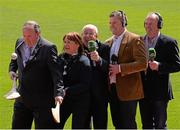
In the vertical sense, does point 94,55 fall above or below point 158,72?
above

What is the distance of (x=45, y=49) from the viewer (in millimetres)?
7941

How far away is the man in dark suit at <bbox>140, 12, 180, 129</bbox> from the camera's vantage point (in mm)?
A: 8781

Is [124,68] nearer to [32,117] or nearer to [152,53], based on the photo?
[152,53]

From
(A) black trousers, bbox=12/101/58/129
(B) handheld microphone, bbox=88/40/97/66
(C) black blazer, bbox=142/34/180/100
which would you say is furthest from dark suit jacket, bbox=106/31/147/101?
(A) black trousers, bbox=12/101/58/129

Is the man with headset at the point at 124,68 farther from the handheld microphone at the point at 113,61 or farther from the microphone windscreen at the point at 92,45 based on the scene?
the microphone windscreen at the point at 92,45

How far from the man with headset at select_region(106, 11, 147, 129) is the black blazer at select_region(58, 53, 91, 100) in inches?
15.6

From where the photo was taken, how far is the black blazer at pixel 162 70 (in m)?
8.79

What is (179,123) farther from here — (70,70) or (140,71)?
(70,70)

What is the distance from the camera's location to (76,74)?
8.28 meters

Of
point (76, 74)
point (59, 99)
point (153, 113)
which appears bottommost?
point (153, 113)

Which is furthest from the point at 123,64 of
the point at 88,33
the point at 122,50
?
the point at 88,33

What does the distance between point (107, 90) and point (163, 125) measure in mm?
1198

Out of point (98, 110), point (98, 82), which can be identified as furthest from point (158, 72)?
point (98, 110)

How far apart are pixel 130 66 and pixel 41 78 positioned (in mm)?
1379
